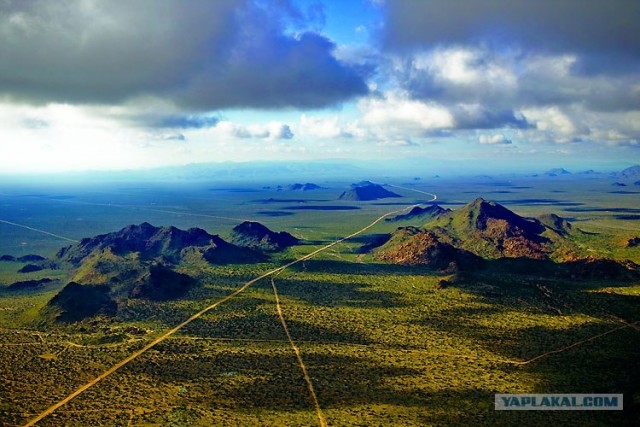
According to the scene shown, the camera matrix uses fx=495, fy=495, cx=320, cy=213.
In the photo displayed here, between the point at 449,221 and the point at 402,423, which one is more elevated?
the point at 449,221

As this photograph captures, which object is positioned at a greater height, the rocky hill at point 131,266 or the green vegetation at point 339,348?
the rocky hill at point 131,266

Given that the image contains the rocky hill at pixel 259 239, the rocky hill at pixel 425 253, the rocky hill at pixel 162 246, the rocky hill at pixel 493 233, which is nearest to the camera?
the rocky hill at pixel 425 253

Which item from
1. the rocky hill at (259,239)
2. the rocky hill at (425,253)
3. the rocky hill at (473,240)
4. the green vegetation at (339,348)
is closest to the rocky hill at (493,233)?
the rocky hill at (473,240)

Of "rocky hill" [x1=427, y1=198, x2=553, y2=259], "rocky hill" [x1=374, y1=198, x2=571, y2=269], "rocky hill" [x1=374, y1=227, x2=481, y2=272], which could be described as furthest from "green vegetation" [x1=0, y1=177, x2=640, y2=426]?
"rocky hill" [x1=427, y1=198, x2=553, y2=259]

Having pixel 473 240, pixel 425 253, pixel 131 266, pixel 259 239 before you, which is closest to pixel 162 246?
pixel 259 239

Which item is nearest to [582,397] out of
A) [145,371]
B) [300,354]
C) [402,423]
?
[402,423]

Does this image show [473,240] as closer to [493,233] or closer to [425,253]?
[493,233]

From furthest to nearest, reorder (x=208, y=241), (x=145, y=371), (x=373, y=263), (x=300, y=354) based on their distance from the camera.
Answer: (x=208, y=241) → (x=373, y=263) → (x=300, y=354) → (x=145, y=371)

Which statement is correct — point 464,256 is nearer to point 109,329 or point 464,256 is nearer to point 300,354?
point 300,354

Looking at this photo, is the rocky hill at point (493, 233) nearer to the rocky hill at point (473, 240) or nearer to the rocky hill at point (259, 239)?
the rocky hill at point (473, 240)
